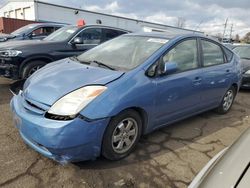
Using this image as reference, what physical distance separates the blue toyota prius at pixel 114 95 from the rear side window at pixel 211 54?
0.02m

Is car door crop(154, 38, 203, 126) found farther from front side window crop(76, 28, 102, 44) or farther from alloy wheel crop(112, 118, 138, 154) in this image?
front side window crop(76, 28, 102, 44)

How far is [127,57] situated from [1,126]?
214 cm

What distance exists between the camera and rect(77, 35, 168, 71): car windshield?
3.38 m

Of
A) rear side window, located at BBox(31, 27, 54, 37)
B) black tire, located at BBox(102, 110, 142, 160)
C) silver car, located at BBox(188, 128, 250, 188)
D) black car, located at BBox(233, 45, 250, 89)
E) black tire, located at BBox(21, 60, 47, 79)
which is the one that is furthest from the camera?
rear side window, located at BBox(31, 27, 54, 37)

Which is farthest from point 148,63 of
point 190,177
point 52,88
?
point 190,177

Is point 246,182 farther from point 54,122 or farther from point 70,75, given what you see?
point 70,75

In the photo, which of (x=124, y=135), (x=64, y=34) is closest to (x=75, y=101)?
(x=124, y=135)

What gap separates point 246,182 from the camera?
1.27 metres

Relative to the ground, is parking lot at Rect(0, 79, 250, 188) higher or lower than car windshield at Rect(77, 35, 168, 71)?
lower

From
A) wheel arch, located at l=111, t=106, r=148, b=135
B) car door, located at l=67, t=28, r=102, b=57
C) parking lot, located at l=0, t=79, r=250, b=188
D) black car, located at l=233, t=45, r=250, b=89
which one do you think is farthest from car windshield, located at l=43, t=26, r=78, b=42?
black car, located at l=233, t=45, r=250, b=89

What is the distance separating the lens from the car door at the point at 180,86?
11.1 feet

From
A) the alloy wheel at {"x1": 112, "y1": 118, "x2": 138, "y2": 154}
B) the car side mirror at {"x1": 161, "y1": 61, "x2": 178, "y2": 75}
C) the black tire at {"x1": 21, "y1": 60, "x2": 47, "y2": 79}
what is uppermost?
the car side mirror at {"x1": 161, "y1": 61, "x2": 178, "y2": 75}

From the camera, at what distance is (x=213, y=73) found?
4.34 metres

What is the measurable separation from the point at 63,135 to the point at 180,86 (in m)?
1.81
